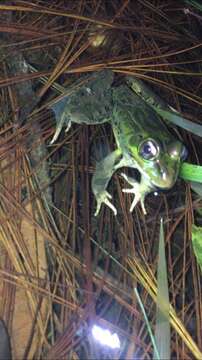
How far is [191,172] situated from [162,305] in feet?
2.60

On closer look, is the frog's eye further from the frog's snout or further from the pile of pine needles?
the pile of pine needles

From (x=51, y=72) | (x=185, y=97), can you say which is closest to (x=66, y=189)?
(x=51, y=72)

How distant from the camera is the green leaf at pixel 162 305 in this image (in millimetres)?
2633

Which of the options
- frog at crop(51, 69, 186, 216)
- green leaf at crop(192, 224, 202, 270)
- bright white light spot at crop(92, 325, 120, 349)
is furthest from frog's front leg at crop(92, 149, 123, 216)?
bright white light spot at crop(92, 325, 120, 349)

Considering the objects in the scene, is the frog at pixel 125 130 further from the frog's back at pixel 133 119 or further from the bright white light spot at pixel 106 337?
the bright white light spot at pixel 106 337

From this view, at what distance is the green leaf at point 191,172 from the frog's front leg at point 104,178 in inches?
16.1

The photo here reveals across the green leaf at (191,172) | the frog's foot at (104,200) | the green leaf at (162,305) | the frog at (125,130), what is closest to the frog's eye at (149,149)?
the frog at (125,130)

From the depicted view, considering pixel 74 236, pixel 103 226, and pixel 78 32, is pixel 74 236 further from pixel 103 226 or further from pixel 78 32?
pixel 78 32

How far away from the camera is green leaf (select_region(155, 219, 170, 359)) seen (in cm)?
263

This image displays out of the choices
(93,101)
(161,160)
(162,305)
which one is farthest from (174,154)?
(162,305)

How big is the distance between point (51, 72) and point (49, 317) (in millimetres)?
1525

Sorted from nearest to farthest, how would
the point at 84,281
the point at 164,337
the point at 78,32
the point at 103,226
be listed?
the point at 164,337, the point at 84,281, the point at 103,226, the point at 78,32

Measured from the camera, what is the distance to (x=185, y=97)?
131 inches

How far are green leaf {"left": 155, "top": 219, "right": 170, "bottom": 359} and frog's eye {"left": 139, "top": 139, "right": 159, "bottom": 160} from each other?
0.48 metres
